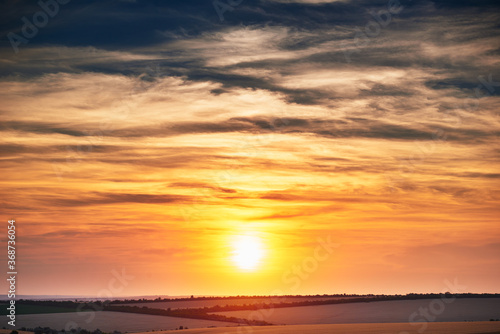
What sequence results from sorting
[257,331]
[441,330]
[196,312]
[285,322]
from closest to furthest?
[441,330], [257,331], [285,322], [196,312]

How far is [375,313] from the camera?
85938mm

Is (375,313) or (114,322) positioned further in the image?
(375,313)

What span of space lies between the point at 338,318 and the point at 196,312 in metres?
19.9

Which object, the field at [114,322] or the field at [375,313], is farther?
the field at [375,313]

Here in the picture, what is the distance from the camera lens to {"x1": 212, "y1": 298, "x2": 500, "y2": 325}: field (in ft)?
253

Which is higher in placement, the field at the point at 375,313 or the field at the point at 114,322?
the field at the point at 375,313

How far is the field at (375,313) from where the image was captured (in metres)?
77.1

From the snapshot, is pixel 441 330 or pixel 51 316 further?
pixel 51 316

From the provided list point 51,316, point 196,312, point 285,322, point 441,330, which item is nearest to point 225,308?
point 196,312

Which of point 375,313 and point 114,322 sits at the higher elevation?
point 375,313

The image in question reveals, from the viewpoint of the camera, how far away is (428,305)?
10088cm

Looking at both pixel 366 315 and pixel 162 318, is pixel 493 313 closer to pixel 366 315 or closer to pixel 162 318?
pixel 366 315

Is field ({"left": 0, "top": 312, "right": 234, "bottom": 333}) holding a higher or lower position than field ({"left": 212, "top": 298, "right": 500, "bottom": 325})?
lower

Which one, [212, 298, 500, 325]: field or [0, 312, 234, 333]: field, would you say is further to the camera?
[212, 298, 500, 325]: field
